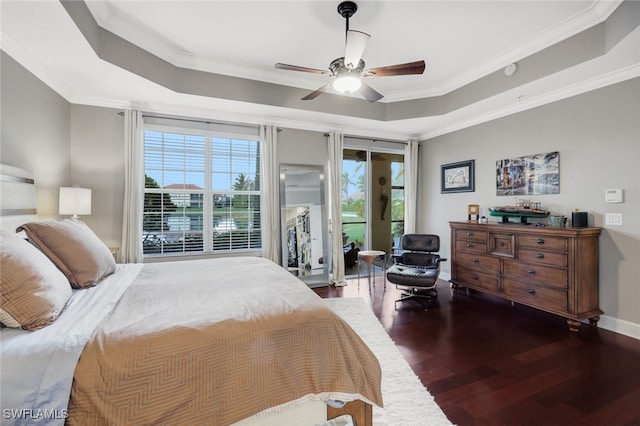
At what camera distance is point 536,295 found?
323cm

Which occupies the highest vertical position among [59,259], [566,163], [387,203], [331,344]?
[566,163]

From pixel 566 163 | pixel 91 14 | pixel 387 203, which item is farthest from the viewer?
pixel 387 203

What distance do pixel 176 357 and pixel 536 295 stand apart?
378cm

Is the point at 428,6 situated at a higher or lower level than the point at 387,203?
higher

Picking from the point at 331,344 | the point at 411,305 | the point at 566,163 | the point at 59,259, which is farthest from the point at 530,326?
the point at 59,259

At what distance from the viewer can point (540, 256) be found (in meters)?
3.20

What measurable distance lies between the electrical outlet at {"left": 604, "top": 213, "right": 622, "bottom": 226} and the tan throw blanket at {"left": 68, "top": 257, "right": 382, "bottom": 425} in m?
3.31

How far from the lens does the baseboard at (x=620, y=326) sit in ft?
9.19

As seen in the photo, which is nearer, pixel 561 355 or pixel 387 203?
pixel 561 355

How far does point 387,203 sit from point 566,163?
273 centimetres

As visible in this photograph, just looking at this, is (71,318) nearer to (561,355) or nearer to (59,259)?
(59,259)

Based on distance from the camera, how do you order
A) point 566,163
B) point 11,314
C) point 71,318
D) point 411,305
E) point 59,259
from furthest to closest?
point 411,305
point 566,163
point 59,259
point 71,318
point 11,314

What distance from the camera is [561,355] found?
8.09 feet

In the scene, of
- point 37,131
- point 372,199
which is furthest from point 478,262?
point 37,131
